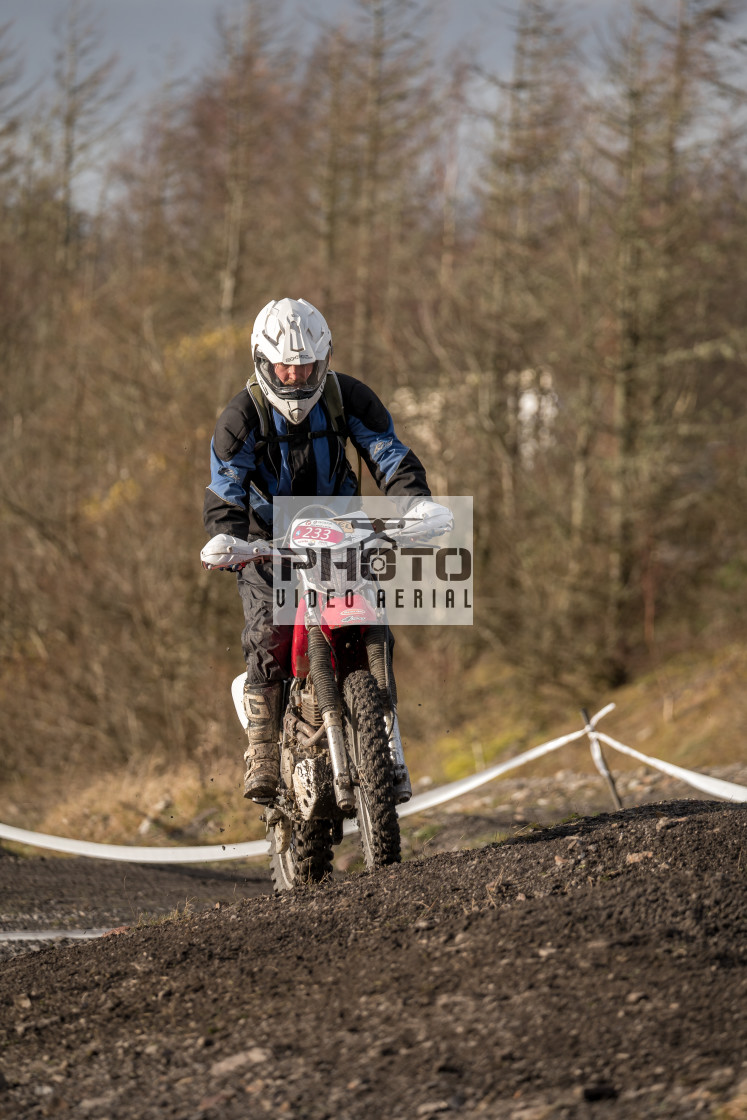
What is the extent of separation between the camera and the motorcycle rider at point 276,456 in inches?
207

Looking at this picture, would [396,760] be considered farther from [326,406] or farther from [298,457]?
[326,406]

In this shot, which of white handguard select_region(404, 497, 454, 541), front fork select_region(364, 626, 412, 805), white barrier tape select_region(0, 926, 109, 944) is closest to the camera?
front fork select_region(364, 626, 412, 805)

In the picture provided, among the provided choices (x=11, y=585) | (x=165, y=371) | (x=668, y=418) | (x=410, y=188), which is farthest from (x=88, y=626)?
(x=410, y=188)

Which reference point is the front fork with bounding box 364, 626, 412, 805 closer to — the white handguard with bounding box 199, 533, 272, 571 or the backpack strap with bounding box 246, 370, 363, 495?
the white handguard with bounding box 199, 533, 272, 571

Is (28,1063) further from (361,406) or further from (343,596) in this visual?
(361,406)

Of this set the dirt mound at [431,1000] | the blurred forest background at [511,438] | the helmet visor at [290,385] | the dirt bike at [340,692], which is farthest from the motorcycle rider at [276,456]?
the blurred forest background at [511,438]

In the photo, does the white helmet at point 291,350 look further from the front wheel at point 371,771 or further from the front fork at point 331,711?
the front wheel at point 371,771

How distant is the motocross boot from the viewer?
530cm

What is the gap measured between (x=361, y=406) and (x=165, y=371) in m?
18.8

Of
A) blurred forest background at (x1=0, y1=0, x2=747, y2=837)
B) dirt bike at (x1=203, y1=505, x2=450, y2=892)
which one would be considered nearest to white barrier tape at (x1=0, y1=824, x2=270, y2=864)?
dirt bike at (x1=203, y1=505, x2=450, y2=892)

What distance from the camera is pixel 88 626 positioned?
18.8 meters

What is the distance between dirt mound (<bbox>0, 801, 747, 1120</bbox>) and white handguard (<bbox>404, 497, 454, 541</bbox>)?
4.62 ft

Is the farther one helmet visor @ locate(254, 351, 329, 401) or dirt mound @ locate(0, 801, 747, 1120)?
helmet visor @ locate(254, 351, 329, 401)

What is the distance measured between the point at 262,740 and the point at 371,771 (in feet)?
2.62
